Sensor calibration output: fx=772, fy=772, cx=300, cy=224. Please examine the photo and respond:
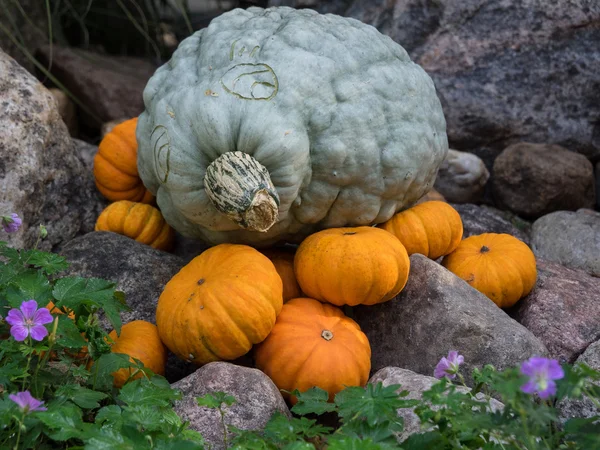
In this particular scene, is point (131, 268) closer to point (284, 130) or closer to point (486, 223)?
point (284, 130)

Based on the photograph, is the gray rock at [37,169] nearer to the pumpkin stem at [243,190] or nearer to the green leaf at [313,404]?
the pumpkin stem at [243,190]

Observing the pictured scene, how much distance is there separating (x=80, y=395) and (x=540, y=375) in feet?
3.60

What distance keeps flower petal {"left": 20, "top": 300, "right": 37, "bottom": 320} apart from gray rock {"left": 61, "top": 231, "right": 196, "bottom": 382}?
883 millimetres

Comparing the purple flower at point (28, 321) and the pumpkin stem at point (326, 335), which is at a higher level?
the purple flower at point (28, 321)

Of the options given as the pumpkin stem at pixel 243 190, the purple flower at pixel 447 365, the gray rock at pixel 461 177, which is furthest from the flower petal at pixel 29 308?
the gray rock at pixel 461 177

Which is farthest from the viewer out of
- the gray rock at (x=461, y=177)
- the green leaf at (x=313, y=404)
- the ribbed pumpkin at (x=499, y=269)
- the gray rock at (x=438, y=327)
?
the gray rock at (x=461, y=177)

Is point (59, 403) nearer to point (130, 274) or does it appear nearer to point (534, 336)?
point (130, 274)

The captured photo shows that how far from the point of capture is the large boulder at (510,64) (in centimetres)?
404

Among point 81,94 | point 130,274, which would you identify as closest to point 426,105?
point 130,274

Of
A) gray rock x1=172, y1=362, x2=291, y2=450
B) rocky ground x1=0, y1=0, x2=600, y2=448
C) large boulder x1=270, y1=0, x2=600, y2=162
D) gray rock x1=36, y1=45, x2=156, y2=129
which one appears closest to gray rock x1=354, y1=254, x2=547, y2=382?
rocky ground x1=0, y1=0, x2=600, y2=448

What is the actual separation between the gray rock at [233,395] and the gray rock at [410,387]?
0.33 meters

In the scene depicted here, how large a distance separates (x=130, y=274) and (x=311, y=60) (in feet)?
3.38

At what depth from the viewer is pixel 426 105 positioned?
302 cm

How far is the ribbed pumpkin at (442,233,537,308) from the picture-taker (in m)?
2.94
